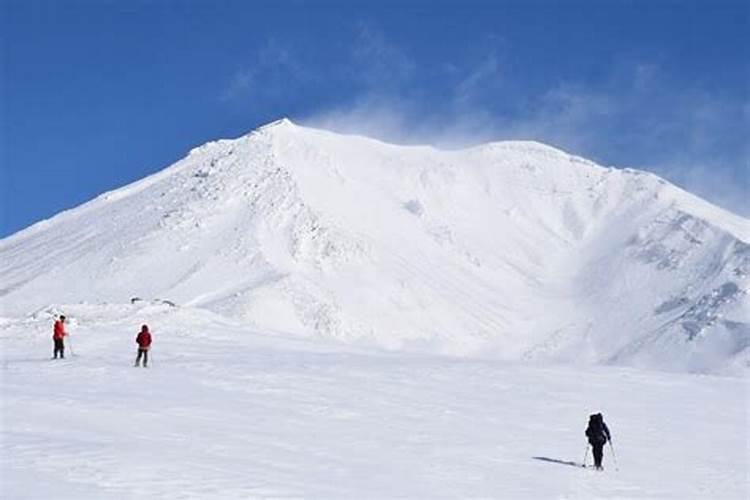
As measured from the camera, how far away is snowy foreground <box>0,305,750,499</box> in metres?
18.0

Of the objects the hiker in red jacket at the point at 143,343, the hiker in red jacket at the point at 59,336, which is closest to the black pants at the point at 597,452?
the hiker in red jacket at the point at 143,343

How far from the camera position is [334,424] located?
84.6 feet

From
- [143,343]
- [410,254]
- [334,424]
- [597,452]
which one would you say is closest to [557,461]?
[597,452]

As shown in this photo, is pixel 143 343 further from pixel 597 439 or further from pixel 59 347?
pixel 597 439

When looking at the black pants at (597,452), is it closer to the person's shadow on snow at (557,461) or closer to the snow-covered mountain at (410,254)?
the person's shadow on snow at (557,461)

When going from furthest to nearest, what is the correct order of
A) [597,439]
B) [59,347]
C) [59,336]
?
[59,347] → [59,336] → [597,439]

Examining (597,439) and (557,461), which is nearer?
(597,439)

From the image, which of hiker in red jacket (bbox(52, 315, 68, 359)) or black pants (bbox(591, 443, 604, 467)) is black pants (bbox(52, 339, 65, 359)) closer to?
hiker in red jacket (bbox(52, 315, 68, 359))

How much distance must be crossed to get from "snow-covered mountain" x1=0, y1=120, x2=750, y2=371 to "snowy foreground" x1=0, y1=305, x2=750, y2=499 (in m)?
59.2

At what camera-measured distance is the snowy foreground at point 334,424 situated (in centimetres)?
1805

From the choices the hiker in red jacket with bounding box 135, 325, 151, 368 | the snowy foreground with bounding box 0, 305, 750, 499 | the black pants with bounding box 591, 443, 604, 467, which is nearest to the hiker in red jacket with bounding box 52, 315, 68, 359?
the snowy foreground with bounding box 0, 305, 750, 499

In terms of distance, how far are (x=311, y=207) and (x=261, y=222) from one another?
8.73m

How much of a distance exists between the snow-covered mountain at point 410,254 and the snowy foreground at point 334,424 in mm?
59214

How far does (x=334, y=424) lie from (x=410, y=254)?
374 ft
